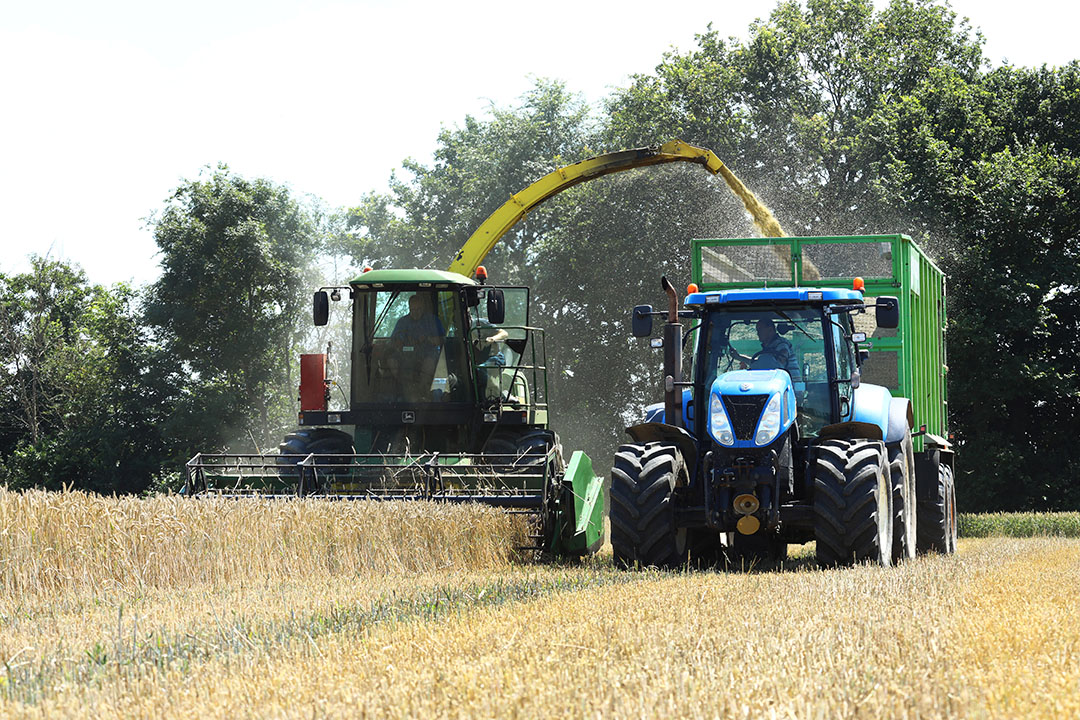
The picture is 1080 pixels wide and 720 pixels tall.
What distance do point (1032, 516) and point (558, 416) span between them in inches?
597

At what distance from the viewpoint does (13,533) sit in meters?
8.79

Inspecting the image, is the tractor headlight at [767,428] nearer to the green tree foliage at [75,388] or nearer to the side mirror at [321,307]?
the side mirror at [321,307]

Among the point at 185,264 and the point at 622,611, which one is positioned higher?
the point at 185,264

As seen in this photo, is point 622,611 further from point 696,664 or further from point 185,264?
point 185,264

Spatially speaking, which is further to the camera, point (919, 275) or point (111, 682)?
point (919, 275)

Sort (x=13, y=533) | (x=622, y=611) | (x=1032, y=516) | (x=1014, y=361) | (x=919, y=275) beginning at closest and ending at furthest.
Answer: (x=622, y=611)
(x=13, y=533)
(x=919, y=275)
(x=1032, y=516)
(x=1014, y=361)

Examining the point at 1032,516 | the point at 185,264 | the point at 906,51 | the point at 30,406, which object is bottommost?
the point at 1032,516

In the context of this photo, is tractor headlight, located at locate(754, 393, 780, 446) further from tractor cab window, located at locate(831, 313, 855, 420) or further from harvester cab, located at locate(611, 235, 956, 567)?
tractor cab window, located at locate(831, 313, 855, 420)

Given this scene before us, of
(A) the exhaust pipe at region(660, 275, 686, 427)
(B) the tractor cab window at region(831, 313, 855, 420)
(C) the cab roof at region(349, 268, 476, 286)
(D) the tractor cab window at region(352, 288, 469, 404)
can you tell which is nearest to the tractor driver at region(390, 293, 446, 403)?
(D) the tractor cab window at region(352, 288, 469, 404)

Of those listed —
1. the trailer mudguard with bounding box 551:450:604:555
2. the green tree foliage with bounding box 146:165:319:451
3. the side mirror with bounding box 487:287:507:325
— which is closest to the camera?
the trailer mudguard with bounding box 551:450:604:555

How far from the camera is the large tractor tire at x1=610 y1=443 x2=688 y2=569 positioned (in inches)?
A: 376

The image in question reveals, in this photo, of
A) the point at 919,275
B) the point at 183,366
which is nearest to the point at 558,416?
the point at 183,366

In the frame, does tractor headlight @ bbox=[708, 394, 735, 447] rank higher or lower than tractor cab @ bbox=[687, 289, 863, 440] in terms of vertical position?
lower

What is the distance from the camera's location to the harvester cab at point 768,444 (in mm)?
9297
